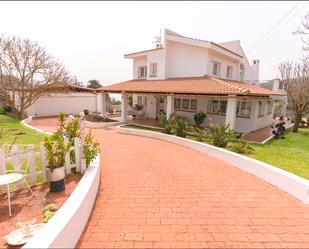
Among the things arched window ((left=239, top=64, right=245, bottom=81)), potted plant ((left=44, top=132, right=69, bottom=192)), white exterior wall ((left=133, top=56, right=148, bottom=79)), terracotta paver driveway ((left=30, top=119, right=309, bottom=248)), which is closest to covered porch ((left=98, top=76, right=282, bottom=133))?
white exterior wall ((left=133, top=56, right=148, bottom=79))

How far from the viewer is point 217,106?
16531 mm

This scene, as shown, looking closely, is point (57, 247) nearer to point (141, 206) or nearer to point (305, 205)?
point (141, 206)

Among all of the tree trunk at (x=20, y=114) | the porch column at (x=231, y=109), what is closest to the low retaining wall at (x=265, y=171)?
the porch column at (x=231, y=109)

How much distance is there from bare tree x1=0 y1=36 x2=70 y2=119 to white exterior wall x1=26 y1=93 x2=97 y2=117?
2.71m

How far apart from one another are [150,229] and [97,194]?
217 cm

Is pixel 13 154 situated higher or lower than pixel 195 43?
lower

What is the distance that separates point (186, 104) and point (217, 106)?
3.14 m

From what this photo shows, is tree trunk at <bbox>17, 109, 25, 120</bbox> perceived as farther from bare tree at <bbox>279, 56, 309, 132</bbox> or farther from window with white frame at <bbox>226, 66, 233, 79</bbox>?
bare tree at <bbox>279, 56, 309, 132</bbox>

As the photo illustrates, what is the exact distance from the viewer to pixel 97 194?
5699 millimetres

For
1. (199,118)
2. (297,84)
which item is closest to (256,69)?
(297,84)

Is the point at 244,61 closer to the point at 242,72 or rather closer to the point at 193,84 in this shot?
the point at 242,72

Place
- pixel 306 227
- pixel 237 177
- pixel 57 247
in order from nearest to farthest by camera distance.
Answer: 1. pixel 57 247
2. pixel 306 227
3. pixel 237 177

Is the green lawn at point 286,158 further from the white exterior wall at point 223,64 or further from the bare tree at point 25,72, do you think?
the bare tree at point 25,72

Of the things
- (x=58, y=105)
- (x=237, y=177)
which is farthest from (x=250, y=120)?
(x=58, y=105)
